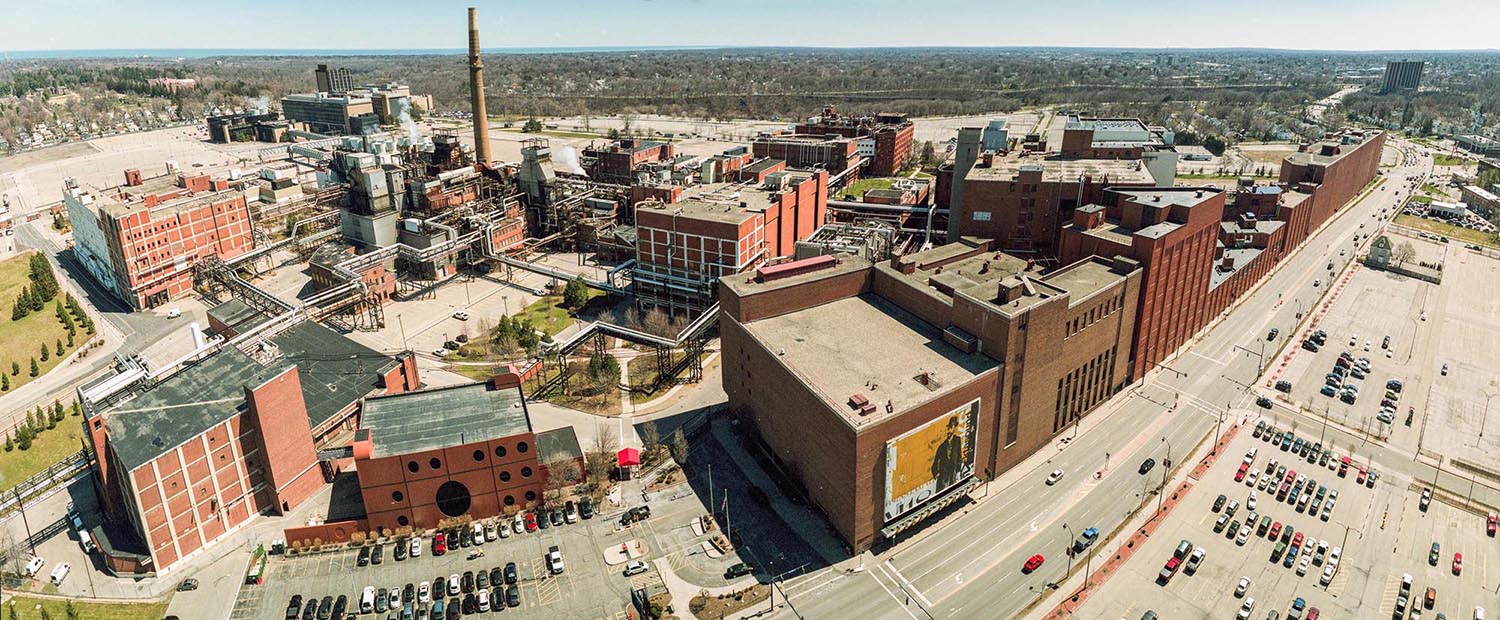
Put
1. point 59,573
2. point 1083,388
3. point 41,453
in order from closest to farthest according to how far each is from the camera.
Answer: point 59,573
point 41,453
point 1083,388

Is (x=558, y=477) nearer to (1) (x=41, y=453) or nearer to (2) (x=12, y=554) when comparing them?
(2) (x=12, y=554)

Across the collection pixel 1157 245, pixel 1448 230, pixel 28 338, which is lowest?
pixel 28 338

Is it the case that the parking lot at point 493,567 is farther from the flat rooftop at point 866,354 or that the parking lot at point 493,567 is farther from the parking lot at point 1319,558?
the parking lot at point 1319,558

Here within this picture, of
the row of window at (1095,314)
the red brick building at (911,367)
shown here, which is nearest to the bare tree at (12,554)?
the red brick building at (911,367)

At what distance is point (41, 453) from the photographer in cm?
7331

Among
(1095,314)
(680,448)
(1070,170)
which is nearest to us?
(680,448)

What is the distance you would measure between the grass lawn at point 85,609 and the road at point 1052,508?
44.2 metres

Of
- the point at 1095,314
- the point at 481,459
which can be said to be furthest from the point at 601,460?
the point at 1095,314

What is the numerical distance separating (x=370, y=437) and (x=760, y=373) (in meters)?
32.0

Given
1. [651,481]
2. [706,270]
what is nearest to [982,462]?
[651,481]

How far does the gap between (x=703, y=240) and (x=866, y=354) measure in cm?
4018

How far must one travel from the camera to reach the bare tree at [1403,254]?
123 m

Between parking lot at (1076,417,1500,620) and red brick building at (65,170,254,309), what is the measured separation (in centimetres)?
12146

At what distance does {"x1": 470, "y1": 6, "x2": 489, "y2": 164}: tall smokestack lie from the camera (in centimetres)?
16100
